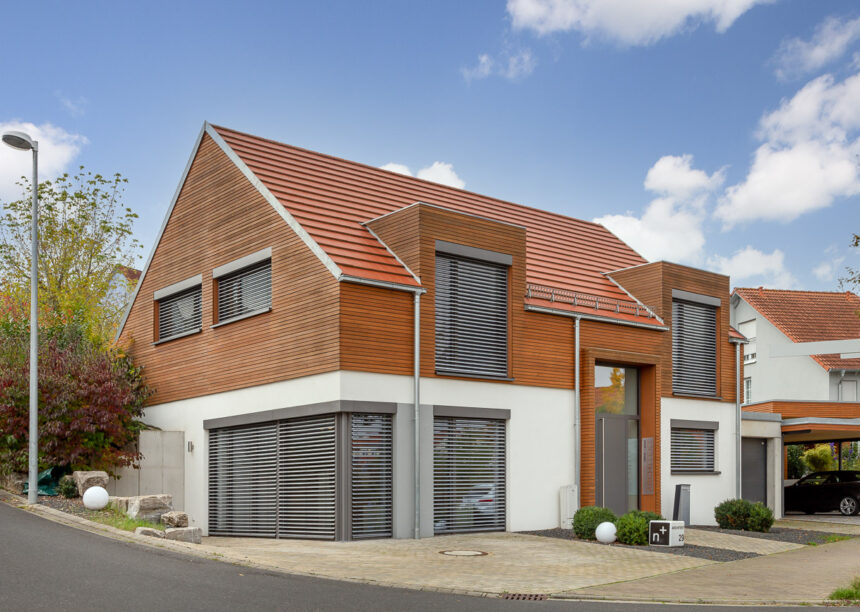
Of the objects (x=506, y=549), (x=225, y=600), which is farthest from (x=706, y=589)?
(x=225, y=600)

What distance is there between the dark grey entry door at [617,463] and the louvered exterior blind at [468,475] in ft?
10.8

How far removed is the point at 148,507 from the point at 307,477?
2.89 m

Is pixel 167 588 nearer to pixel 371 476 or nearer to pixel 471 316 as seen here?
pixel 371 476

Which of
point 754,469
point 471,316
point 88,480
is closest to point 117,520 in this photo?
point 88,480

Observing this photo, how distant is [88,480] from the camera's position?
56.9 feet

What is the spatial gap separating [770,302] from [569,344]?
28.3m

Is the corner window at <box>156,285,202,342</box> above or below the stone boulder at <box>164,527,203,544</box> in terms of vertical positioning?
above

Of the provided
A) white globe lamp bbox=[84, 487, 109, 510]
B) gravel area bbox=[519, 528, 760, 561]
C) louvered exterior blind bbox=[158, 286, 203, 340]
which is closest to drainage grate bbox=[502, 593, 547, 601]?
gravel area bbox=[519, 528, 760, 561]

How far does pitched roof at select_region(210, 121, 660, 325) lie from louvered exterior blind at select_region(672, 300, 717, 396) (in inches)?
51.2

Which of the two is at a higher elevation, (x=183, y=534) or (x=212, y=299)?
(x=212, y=299)

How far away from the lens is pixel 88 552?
469 inches

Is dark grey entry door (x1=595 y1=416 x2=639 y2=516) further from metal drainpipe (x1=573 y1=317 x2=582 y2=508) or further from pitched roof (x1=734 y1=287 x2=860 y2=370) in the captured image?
pitched roof (x1=734 y1=287 x2=860 y2=370)

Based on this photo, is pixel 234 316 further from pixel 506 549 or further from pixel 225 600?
pixel 225 600

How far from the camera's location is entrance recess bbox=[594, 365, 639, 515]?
21.1 metres
